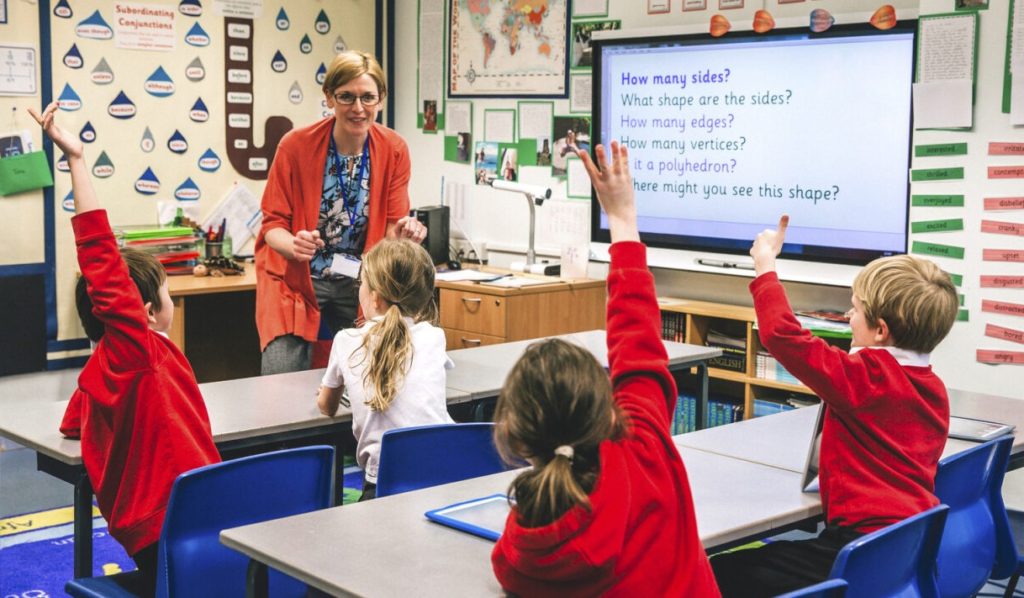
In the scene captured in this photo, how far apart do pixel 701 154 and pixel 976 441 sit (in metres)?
2.74

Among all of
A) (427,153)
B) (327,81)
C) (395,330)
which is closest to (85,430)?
(395,330)

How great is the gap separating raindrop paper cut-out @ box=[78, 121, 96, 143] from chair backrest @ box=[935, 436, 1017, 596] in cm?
451

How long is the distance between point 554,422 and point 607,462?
0.38 feet

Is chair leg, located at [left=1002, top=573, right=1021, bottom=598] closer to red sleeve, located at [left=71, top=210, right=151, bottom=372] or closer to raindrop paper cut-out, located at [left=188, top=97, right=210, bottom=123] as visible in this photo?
red sleeve, located at [left=71, top=210, right=151, bottom=372]

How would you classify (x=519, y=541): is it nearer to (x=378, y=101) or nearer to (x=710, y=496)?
(x=710, y=496)

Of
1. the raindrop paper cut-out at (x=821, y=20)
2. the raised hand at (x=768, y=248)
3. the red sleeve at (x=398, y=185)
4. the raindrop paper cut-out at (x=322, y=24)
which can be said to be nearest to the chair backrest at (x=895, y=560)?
the raised hand at (x=768, y=248)

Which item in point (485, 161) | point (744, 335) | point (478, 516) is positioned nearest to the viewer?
point (478, 516)

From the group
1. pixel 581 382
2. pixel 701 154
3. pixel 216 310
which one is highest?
pixel 701 154

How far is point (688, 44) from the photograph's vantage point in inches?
212

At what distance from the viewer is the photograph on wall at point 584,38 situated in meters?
5.79

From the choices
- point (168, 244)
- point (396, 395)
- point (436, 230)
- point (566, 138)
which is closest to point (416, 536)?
point (396, 395)

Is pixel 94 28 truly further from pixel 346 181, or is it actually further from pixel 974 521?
pixel 974 521

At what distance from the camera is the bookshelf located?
5.01 m

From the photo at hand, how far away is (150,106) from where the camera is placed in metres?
6.00
